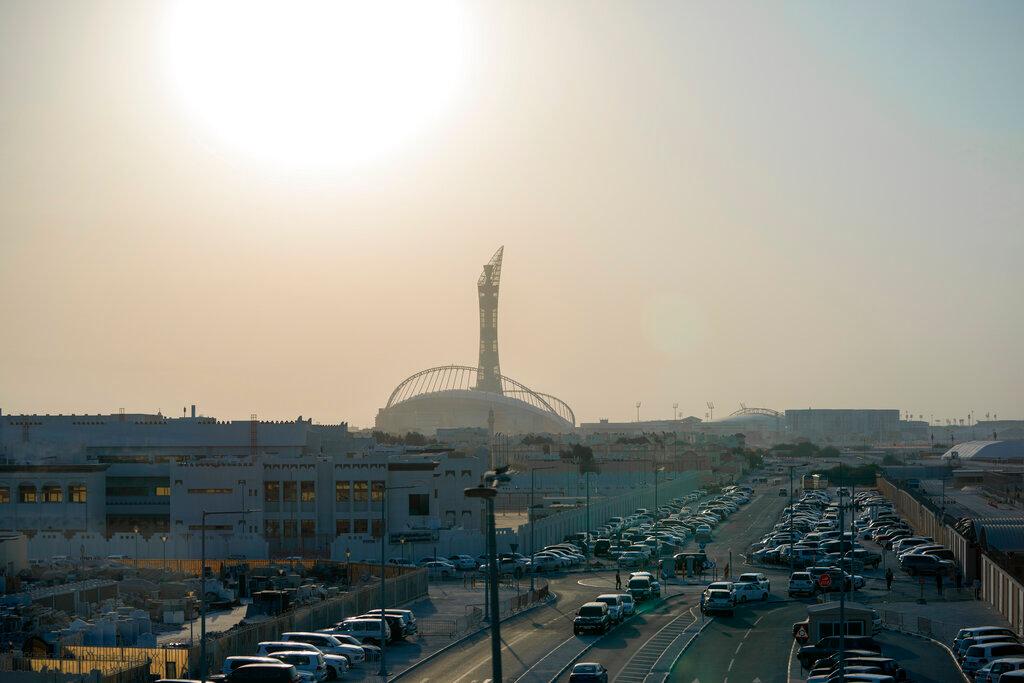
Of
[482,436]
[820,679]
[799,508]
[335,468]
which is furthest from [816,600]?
[482,436]

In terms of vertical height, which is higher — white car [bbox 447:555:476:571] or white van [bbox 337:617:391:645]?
white van [bbox 337:617:391:645]

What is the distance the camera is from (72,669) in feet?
88.3

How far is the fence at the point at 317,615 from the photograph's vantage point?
2905 cm

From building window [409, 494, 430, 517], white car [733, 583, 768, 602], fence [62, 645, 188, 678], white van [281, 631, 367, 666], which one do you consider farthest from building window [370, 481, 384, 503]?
fence [62, 645, 188, 678]

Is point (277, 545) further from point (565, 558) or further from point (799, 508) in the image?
point (799, 508)

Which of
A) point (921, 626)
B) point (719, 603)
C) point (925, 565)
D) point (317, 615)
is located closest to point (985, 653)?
point (921, 626)

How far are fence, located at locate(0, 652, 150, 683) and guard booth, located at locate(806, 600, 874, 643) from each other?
53.3ft

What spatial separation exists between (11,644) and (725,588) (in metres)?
21.1

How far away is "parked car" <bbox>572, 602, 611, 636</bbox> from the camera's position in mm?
33844

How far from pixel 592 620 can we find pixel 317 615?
7776 mm

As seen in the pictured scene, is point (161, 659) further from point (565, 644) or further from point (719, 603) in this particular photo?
point (719, 603)

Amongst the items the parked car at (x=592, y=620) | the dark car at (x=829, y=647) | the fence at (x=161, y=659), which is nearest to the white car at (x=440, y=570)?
the parked car at (x=592, y=620)

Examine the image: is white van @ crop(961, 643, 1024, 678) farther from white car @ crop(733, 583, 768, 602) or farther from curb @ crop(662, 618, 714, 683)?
white car @ crop(733, 583, 768, 602)

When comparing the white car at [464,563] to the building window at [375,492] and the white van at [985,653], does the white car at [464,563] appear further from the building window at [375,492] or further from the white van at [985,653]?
the white van at [985,653]
